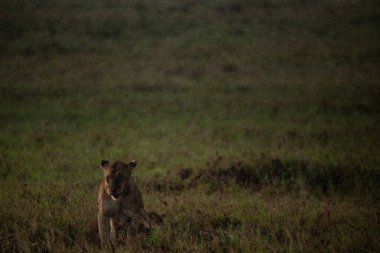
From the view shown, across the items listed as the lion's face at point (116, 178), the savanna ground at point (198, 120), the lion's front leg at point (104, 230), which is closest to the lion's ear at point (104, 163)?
the lion's face at point (116, 178)

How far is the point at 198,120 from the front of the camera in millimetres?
19719

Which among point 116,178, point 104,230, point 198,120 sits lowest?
point 198,120

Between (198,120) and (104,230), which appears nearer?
(104,230)

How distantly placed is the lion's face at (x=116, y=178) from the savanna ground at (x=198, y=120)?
73cm

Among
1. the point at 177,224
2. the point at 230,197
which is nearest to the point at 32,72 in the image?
the point at 230,197

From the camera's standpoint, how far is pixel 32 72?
1041 inches

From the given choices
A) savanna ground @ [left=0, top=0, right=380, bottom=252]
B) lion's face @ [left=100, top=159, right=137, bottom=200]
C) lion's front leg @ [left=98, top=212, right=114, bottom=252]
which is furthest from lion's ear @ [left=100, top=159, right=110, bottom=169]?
savanna ground @ [left=0, top=0, right=380, bottom=252]

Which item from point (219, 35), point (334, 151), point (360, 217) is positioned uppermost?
point (219, 35)

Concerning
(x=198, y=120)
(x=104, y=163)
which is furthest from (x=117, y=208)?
(x=198, y=120)

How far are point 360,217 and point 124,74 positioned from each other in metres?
21.2

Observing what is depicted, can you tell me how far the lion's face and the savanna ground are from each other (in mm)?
731

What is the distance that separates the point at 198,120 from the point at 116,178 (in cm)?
1387

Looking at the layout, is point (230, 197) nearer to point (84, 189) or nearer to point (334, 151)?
point (84, 189)

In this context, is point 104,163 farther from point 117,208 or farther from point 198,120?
point 198,120
